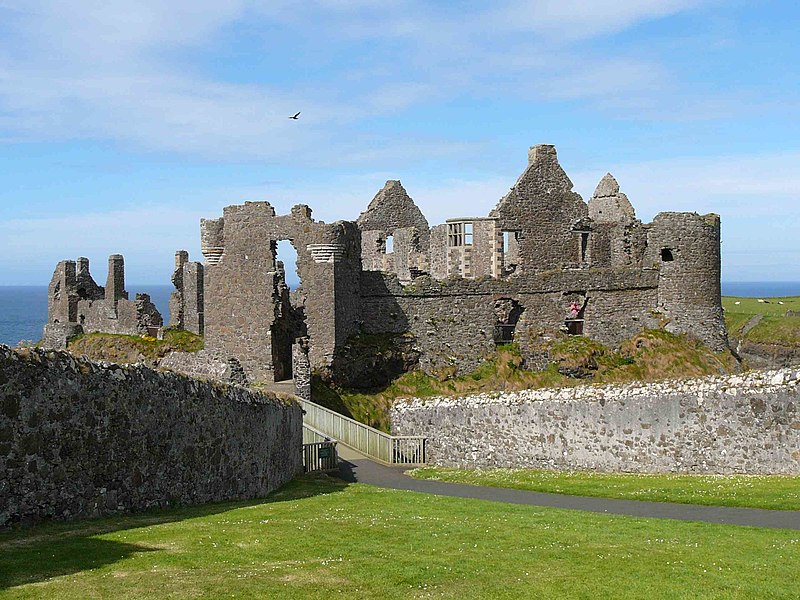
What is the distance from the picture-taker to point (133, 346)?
142 ft

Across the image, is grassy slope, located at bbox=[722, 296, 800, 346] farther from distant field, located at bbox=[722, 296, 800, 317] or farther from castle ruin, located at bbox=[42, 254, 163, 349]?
castle ruin, located at bbox=[42, 254, 163, 349]

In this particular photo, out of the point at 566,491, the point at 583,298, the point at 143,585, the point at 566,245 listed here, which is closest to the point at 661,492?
the point at 566,491

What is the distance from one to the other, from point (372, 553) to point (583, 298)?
31.6 meters

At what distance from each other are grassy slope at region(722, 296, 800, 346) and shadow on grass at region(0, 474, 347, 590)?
1912 inches

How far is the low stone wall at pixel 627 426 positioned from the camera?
77.9 ft

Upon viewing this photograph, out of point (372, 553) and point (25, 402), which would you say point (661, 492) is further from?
point (25, 402)

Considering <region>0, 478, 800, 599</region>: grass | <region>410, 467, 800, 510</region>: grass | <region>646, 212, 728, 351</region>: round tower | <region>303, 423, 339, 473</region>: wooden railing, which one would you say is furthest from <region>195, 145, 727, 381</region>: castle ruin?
<region>0, 478, 800, 599</region>: grass

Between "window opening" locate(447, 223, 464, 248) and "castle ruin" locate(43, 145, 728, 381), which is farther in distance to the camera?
"window opening" locate(447, 223, 464, 248)

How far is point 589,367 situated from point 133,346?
62.4 feet

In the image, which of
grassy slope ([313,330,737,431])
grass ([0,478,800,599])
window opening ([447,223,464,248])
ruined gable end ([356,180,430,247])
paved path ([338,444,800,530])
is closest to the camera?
grass ([0,478,800,599])

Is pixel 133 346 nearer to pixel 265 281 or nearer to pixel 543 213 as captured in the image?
pixel 265 281

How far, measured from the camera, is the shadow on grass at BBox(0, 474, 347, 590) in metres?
12.4

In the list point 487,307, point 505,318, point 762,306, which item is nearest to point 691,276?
point 505,318

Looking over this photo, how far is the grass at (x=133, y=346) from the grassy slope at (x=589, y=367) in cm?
856
